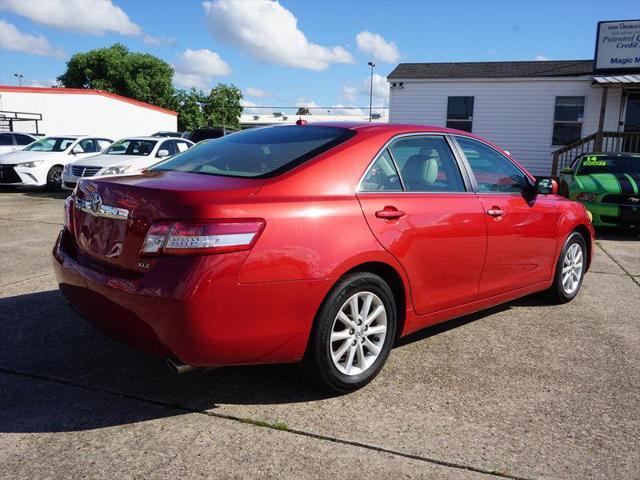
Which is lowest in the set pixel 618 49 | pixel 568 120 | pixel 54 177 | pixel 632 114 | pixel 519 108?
pixel 54 177

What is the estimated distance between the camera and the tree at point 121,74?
5984 centimetres

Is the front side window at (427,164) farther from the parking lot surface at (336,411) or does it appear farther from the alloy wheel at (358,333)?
the parking lot surface at (336,411)

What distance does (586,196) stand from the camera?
9289 mm

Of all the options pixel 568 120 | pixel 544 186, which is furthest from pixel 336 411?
pixel 568 120

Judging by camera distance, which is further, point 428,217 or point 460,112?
point 460,112

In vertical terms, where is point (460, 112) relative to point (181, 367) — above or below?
above

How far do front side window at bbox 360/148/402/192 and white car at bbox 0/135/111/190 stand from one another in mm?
13029

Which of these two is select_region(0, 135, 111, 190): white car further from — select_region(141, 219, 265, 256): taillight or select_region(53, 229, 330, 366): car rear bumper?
select_region(141, 219, 265, 256): taillight

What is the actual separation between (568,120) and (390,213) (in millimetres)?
16740

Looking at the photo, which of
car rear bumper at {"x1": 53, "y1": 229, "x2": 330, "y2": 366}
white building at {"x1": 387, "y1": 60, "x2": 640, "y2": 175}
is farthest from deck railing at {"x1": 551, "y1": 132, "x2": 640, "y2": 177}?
car rear bumper at {"x1": 53, "y1": 229, "x2": 330, "y2": 366}

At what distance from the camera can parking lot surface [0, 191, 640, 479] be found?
2.54m

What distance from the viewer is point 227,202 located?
269 centimetres

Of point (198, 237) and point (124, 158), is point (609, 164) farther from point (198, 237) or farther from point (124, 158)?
point (124, 158)

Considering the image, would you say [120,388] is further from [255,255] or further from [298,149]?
[298,149]
